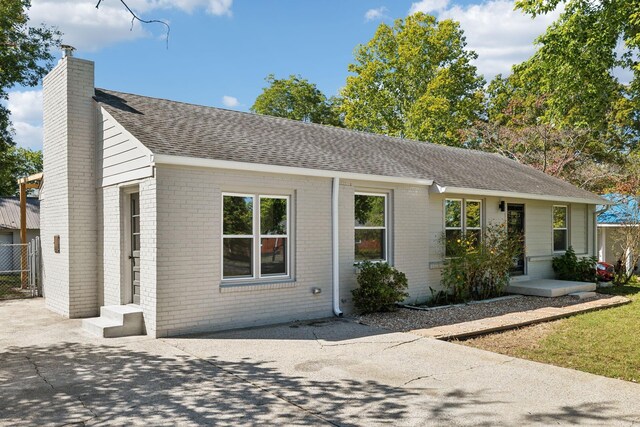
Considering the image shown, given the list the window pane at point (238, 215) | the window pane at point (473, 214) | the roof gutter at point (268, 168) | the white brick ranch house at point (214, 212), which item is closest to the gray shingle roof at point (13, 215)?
Answer: the white brick ranch house at point (214, 212)

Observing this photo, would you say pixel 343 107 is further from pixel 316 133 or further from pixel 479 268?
pixel 479 268

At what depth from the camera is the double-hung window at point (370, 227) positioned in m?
10.9

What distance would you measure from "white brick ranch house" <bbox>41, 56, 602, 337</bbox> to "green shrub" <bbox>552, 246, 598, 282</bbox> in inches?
193

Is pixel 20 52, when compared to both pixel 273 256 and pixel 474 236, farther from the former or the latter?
pixel 474 236

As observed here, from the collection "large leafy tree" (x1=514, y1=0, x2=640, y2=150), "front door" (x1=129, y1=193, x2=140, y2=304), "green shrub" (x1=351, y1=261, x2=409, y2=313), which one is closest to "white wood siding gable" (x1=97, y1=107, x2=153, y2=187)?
"front door" (x1=129, y1=193, x2=140, y2=304)

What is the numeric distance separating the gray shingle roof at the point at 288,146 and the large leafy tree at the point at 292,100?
86.3ft

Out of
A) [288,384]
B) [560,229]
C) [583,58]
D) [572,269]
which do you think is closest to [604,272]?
[572,269]

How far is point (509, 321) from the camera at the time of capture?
31.6 feet

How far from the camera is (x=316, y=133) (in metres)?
13.4

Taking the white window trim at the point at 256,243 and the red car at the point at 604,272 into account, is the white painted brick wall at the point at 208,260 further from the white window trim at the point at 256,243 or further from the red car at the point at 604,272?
the red car at the point at 604,272

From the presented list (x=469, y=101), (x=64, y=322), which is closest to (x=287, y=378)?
(x=64, y=322)

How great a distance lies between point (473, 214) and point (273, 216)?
6513 mm

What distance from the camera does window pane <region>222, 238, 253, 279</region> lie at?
892 cm

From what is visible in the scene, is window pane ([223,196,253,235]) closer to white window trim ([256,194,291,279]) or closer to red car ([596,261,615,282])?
white window trim ([256,194,291,279])
